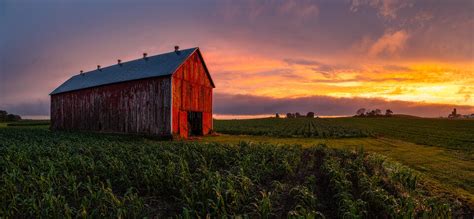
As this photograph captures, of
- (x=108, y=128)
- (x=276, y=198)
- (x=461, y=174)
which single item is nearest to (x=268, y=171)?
(x=276, y=198)

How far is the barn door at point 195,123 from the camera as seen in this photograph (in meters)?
29.8

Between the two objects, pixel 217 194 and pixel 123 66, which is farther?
pixel 123 66

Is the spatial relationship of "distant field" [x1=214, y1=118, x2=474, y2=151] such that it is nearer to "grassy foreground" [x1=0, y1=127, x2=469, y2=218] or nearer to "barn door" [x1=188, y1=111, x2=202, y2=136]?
"barn door" [x1=188, y1=111, x2=202, y2=136]

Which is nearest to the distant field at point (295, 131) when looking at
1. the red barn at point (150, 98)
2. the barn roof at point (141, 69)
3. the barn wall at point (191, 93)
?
the barn wall at point (191, 93)

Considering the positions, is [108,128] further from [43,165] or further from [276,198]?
[276,198]

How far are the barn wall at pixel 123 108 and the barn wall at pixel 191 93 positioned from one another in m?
1.03

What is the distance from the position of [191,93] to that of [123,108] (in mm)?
6929

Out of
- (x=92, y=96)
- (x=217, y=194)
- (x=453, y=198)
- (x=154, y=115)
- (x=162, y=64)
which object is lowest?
(x=453, y=198)

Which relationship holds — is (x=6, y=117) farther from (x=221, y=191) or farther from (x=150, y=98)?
(x=221, y=191)

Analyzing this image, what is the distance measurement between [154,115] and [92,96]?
36.2ft

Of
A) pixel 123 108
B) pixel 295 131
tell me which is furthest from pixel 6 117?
pixel 295 131

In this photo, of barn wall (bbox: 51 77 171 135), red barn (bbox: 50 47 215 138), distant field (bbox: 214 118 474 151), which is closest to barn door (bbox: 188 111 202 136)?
red barn (bbox: 50 47 215 138)

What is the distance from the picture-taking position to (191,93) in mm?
29219

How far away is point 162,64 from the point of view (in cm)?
2944
